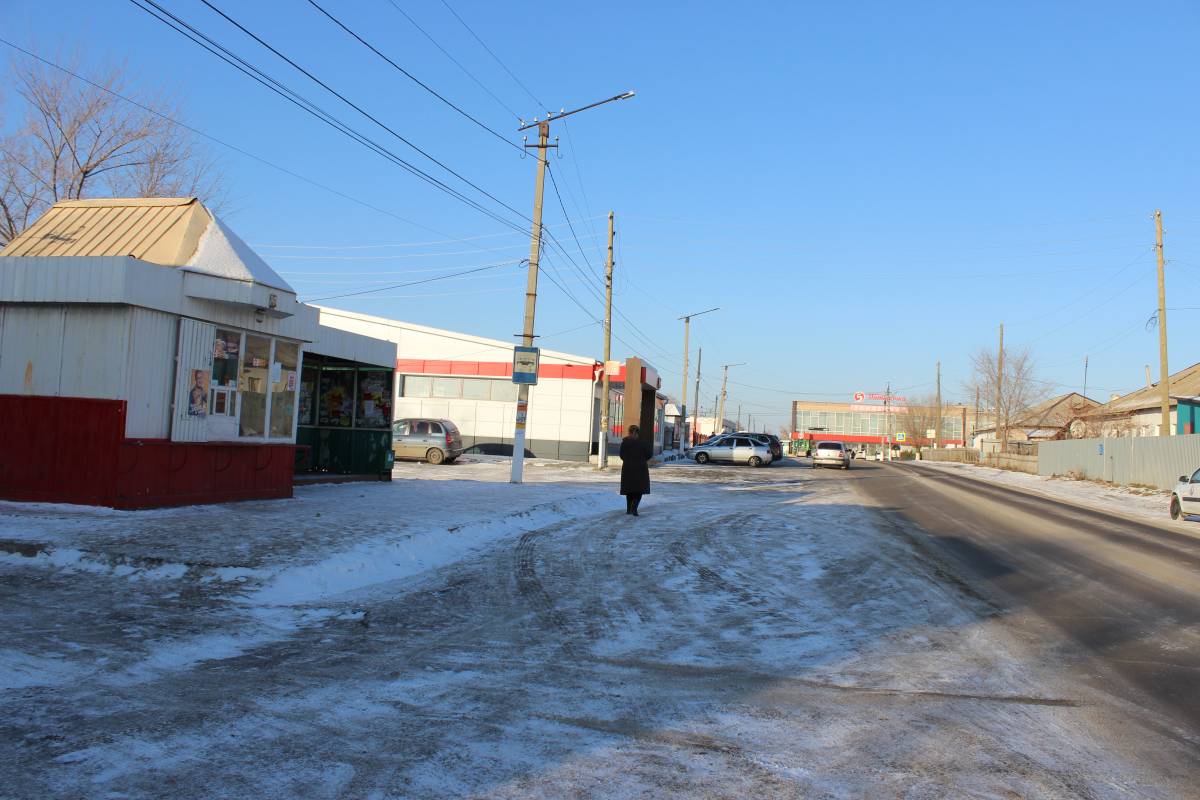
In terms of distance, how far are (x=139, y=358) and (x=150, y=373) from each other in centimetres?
31

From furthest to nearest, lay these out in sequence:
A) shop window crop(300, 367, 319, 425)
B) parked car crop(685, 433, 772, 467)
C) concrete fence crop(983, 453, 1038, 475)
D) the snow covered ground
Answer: concrete fence crop(983, 453, 1038, 475) → parked car crop(685, 433, 772, 467) → the snow covered ground → shop window crop(300, 367, 319, 425)

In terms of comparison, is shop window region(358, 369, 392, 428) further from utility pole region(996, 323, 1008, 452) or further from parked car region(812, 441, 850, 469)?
utility pole region(996, 323, 1008, 452)

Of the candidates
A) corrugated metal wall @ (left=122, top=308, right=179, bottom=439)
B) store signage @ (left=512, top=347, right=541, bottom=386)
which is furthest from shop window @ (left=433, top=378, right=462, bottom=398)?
corrugated metal wall @ (left=122, top=308, right=179, bottom=439)

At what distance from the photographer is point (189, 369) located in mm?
12648

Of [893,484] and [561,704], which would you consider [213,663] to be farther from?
[893,484]

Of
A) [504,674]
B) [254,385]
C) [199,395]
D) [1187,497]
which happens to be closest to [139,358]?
[199,395]

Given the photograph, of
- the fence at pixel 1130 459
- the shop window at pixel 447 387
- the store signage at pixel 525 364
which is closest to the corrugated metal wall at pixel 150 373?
the store signage at pixel 525 364

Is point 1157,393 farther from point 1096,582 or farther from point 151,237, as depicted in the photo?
point 151,237

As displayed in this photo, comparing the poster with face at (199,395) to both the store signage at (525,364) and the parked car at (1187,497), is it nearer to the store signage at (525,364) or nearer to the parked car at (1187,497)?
the store signage at (525,364)

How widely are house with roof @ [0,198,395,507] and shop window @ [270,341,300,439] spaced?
36 millimetres

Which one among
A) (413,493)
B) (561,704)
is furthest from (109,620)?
(413,493)

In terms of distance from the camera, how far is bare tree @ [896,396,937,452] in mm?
115581

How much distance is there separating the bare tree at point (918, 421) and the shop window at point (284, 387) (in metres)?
107

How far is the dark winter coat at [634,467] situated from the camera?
15.9 metres
